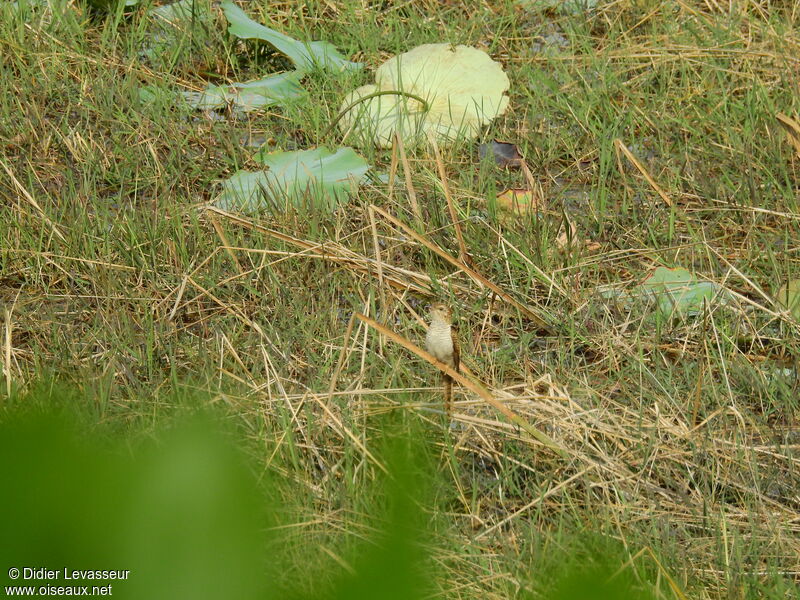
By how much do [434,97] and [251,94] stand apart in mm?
630

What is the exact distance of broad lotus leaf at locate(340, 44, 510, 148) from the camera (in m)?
2.88

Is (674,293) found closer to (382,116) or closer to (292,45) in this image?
(382,116)

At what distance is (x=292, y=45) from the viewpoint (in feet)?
10.5

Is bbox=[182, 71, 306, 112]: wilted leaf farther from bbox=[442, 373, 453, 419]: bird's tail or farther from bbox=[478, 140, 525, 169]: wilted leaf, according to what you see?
bbox=[442, 373, 453, 419]: bird's tail

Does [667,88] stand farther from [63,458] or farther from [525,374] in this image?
[63,458]

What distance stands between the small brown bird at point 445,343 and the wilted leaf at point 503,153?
1.18 metres

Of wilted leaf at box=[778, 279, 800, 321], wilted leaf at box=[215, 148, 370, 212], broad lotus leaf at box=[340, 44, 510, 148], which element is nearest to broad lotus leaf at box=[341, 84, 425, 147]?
broad lotus leaf at box=[340, 44, 510, 148]

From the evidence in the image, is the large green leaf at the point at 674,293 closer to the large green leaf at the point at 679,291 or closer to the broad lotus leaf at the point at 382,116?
the large green leaf at the point at 679,291

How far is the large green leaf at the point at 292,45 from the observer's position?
3.14 metres

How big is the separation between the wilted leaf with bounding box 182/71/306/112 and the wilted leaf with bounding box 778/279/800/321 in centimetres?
164

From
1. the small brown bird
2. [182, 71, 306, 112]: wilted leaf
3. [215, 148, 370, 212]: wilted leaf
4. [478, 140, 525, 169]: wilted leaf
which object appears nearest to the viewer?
the small brown bird

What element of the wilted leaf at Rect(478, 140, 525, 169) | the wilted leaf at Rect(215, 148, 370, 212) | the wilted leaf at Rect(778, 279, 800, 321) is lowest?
the wilted leaf at Rect(215, 148, 370, 212)

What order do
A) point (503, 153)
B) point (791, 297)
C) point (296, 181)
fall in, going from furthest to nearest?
point (503, 153)
point (296, 181)
point (791, 297)

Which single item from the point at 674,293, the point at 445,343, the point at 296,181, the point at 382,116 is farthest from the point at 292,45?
the point at 445,343
